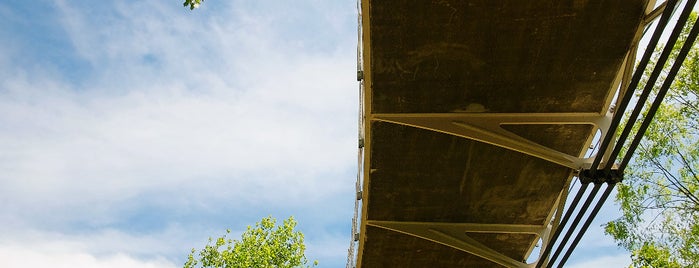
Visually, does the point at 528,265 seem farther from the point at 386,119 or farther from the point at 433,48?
the point at 433,48

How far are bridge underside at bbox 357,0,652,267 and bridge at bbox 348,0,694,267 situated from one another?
0.02 metres

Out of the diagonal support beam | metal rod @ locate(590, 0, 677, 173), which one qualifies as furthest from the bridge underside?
metal rod @ locate(590, 0, 677, 173)

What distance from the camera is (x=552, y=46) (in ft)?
26.3

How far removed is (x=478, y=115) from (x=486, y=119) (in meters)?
0.18

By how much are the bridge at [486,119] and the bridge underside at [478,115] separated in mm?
21

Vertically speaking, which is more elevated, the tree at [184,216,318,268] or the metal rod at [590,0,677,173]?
the tree at [184,216,318,268]

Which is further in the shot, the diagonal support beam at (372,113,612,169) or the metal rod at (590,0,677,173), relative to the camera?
the diagonal support beam at (372,113,612,169)

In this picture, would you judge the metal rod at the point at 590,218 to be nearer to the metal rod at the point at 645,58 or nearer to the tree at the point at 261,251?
the metal rod at the point at 645,58

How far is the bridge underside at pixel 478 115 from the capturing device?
769 cm

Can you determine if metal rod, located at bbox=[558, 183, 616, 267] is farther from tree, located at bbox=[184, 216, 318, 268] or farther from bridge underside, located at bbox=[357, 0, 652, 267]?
tree, located at bbox=[184, 216, 318, 268]

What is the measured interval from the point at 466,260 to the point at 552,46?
660 centimetres

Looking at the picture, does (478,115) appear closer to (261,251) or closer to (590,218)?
(590,218)

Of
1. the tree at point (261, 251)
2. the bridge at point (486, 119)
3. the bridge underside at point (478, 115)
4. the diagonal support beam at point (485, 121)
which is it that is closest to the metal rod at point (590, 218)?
the bridge at point (486, 119)

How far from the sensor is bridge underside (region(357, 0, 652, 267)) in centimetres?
769
